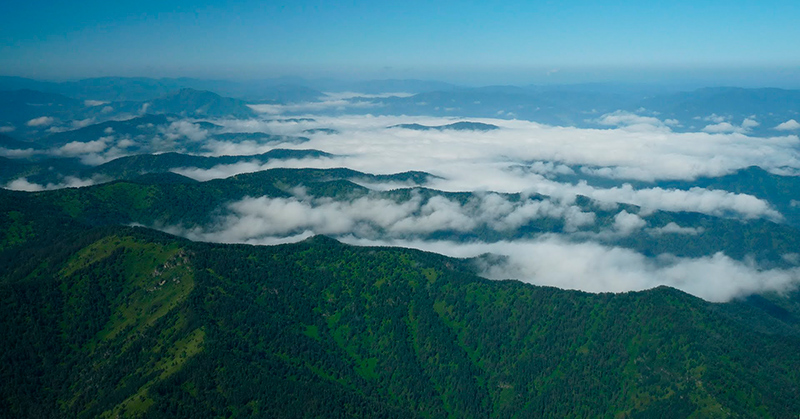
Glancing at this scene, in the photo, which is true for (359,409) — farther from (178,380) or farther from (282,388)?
(178,380)

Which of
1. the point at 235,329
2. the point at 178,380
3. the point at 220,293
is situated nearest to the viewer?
the point at 178,380

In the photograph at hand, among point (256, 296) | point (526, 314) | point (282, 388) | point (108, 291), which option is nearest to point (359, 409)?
Result: point (282, 388)

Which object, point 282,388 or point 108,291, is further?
point 108,291

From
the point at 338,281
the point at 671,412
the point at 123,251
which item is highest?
the point at 123,251

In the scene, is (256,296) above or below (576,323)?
above

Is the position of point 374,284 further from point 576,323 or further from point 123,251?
point 123,251

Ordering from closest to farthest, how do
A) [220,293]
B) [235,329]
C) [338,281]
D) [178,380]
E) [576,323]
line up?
[178,380] → [235,329] → [220,293] → [576,323] → [338,281]
